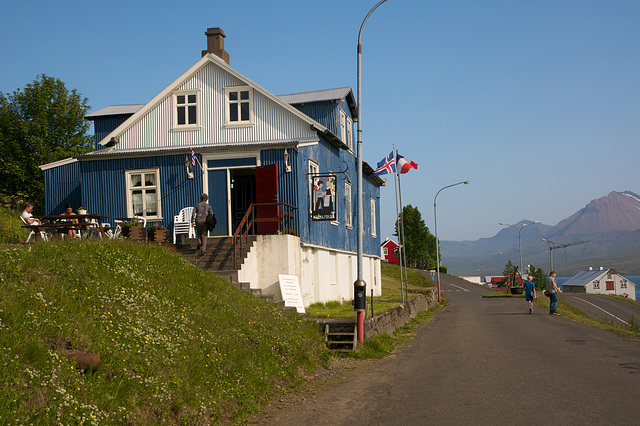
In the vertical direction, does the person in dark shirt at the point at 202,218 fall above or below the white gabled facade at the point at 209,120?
below

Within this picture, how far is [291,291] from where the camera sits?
61.5ft

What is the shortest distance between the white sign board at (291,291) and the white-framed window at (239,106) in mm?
7285

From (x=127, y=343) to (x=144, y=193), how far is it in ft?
50.6

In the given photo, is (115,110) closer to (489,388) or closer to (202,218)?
(202,218)

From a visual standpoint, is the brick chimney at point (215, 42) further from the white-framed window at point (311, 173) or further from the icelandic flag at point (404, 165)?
the icelandic flag at point (404, 165)

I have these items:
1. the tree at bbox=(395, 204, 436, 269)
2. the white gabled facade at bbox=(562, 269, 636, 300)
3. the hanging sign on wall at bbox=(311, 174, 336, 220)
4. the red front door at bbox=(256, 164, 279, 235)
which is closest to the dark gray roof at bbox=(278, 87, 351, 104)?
the hanging sign on wall at bbox=(311, 174, 336, 220)

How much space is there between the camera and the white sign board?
18.2 metres

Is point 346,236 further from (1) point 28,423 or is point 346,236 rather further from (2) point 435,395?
(1) point 28,423

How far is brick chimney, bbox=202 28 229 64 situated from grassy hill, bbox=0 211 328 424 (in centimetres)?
1493

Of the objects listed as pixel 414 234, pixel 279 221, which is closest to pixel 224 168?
pixel 279 221

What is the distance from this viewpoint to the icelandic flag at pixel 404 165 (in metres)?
27.0

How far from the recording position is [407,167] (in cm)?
2714

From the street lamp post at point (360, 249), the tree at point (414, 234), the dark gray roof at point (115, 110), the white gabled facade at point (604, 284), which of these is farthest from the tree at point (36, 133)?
the white gabled facade at point (604, 284)

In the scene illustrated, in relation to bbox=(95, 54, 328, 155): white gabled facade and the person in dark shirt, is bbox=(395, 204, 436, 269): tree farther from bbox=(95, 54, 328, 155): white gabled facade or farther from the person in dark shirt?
the person in dark shirt
